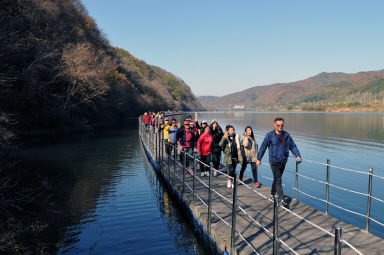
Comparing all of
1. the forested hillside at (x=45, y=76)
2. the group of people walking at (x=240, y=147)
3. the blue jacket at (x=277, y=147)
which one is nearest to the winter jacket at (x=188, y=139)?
the group of people walking at (x=240, y=147)

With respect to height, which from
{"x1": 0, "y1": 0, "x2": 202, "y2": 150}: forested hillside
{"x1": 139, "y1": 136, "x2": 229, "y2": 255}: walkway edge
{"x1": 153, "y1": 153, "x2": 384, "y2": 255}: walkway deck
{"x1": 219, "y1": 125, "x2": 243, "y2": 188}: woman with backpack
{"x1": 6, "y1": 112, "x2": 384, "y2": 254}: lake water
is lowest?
{"x1": 6, "y1": 112, "x2": 384, "y2": 254}: lake water

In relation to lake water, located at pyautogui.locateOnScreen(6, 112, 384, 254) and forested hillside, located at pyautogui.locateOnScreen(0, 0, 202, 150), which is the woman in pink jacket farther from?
forested hillside, located at pyautogui.locateOnScreen(0, 0, 202, 150)

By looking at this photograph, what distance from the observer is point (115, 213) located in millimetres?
8852

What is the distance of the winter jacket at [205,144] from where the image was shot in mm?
9566

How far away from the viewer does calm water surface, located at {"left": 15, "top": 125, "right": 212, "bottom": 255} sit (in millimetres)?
6797

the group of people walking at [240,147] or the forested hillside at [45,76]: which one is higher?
the forested hillside at [45,76]

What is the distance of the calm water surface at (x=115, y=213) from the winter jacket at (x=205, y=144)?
211 centimetres

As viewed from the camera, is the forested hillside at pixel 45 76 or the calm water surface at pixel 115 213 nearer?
the calm water surface at pixel 115 213

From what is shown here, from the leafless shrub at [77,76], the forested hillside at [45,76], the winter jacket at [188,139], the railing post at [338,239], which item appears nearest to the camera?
the railing post at [338,239]

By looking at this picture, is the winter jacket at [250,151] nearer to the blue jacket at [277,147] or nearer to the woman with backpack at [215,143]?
the woman with backpack at [215,143]

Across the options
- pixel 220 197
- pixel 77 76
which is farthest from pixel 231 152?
pixel 77 76

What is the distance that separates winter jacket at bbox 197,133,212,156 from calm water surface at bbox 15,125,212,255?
6.92 feet

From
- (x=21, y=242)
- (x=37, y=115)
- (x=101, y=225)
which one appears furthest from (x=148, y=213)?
(x=37, y=115)

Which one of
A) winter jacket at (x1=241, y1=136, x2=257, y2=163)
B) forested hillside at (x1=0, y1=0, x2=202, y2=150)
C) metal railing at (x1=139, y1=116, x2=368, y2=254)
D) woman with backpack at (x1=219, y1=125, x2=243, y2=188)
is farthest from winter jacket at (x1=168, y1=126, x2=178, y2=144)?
forested hillside at (x1=0, y1=0, x2=202, y2=150)
